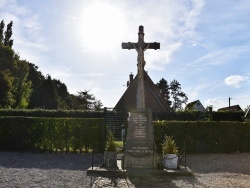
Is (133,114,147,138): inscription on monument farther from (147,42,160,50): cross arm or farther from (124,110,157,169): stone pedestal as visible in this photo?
(147,42,160,50): cross arm

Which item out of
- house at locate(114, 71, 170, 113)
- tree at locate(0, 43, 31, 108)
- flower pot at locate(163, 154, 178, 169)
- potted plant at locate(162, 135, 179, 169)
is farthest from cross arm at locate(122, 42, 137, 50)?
tree at locate(0, 43, 31, 108)

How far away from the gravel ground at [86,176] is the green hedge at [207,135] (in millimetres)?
2168

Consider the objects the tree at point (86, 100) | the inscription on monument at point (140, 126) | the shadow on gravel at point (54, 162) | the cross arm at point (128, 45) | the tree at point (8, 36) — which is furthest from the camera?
the tree at point (86, 100)

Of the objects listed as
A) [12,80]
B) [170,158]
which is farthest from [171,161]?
[12,80]

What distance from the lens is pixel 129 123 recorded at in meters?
11.1

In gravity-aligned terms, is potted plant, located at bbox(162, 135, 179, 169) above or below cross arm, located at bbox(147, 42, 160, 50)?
below

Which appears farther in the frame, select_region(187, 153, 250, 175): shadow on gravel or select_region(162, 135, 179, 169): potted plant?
select_region(187, 153, 250, 175): shadow on gravel

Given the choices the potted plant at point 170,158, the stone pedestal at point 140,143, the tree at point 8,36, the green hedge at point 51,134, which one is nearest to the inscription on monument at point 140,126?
the stone pedestal at point 140,143

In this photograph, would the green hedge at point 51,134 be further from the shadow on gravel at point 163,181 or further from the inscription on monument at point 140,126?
the shadow on gravel at point 163,181

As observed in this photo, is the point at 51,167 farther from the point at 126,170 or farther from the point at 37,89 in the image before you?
the point at 37,89

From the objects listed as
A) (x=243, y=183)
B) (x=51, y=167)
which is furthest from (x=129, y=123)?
(x=243, y=183)

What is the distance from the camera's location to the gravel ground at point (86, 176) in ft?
28.6

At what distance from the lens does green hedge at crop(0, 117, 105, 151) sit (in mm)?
16000

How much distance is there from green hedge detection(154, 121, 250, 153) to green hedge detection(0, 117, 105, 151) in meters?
3.15
